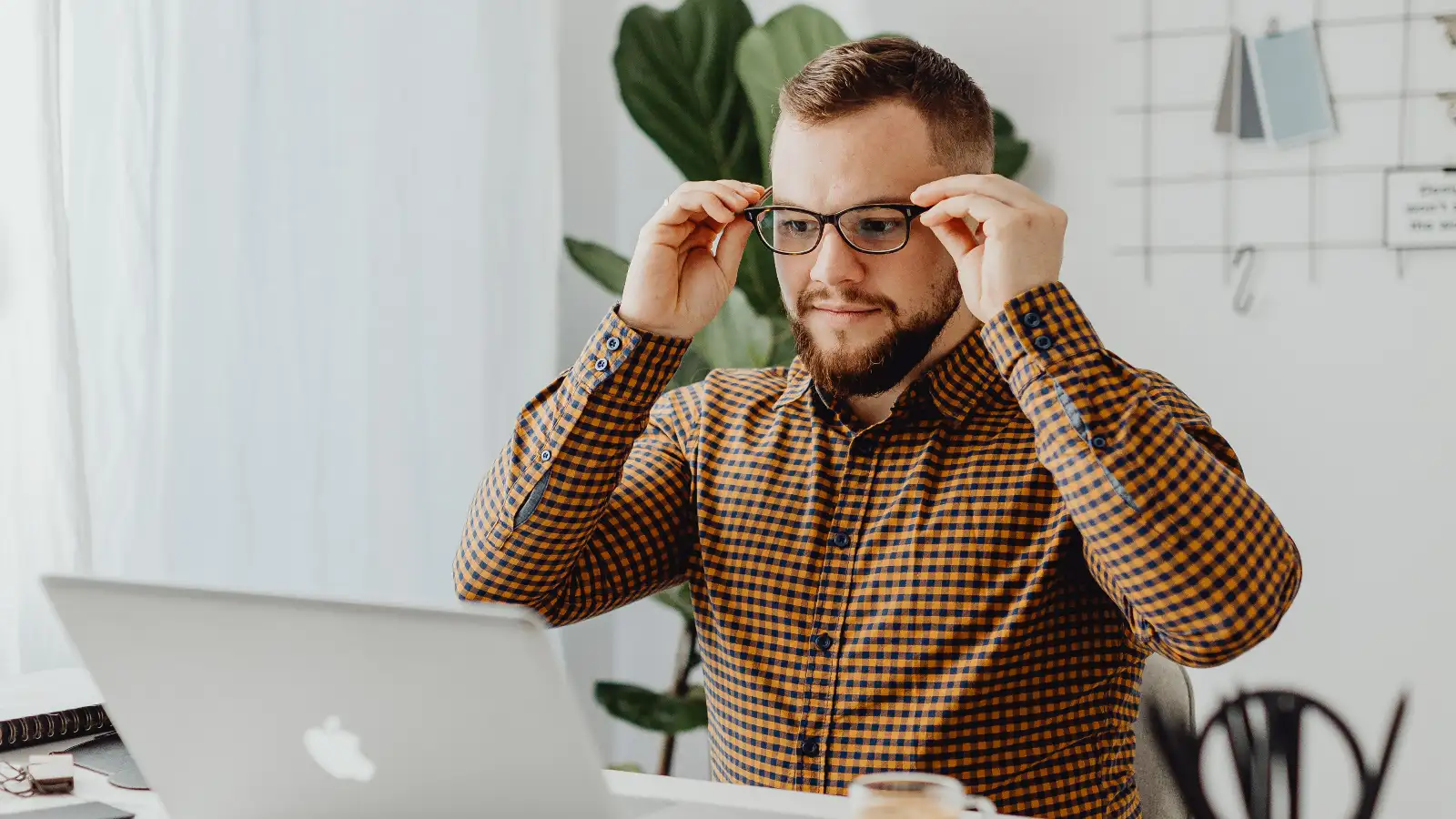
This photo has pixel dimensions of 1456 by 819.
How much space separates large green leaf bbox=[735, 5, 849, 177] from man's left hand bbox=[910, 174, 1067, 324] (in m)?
0.99

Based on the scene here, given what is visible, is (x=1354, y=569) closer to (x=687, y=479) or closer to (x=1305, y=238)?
(x=1305, y=238)

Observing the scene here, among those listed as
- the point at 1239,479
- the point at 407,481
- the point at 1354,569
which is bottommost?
the point at 1354,569

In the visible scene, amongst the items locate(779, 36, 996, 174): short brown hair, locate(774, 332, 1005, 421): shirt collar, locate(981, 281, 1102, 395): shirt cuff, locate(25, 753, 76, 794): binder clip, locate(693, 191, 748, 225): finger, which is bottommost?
locate(25, 753, 76, 794): binder clip

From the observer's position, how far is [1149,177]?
→ 2271mm

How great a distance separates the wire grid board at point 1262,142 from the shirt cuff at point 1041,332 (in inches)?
50.7

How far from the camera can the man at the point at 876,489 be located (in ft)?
3.86

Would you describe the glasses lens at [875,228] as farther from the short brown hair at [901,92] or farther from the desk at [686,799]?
the desk at [686,799]

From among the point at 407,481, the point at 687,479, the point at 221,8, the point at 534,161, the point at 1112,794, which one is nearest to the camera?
the point at 1112,794

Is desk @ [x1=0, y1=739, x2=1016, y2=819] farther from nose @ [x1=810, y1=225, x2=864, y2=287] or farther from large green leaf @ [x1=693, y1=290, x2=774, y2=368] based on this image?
large green leaf @ [x1=693, y1=290, x2=774, y2=368]

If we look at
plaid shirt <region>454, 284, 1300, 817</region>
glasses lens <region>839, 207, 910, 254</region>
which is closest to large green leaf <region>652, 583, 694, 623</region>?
plaid shirt <region>454, 284, 1300, 817</region>

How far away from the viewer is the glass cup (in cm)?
72

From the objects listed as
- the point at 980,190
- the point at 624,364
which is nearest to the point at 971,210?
the point at 980,190

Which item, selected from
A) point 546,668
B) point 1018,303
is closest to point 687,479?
point 1018,303

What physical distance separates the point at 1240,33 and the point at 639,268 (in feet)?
4.67
